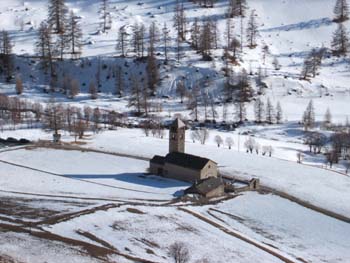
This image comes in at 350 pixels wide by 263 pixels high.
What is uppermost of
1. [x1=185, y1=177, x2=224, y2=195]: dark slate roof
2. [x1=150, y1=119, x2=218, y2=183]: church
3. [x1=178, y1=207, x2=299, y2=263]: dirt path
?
[x1=150, y1=119, x2=218, y2=183]: church

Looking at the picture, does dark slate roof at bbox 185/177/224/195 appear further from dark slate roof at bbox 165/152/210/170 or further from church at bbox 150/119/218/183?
dark slate roof at bbox 165/152/210/170

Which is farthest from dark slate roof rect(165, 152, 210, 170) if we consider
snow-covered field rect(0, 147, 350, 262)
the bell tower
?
the bell tower

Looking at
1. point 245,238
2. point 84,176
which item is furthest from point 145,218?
point 84,176

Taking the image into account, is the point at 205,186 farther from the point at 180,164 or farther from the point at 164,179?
the point at 164,179

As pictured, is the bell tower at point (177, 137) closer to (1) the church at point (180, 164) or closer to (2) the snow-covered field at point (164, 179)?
(1) the church at point (180, 164)

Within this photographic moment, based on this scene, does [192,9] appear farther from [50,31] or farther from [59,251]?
[59,251]

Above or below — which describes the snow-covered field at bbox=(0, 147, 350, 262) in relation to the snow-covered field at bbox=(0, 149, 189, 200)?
below

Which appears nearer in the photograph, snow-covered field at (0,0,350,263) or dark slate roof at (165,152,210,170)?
snow-covered field at (0,0,350,263)

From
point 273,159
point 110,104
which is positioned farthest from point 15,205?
point 110,104

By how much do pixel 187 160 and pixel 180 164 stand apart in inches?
26.3

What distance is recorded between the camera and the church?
158 ft

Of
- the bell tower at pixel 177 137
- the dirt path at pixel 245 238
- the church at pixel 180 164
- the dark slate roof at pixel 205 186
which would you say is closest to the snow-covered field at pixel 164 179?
the dirt path at pixel 245 238

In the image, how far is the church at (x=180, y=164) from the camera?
48.2 meters

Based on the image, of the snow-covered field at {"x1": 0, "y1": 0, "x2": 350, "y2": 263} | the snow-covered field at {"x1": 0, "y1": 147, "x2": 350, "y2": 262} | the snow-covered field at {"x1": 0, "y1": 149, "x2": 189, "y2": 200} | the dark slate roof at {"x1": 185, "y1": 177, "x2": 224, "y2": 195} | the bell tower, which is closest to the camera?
the snow-covered field at {"x1": 0, "y1": 147, "x2": 350, "y2": 262}
